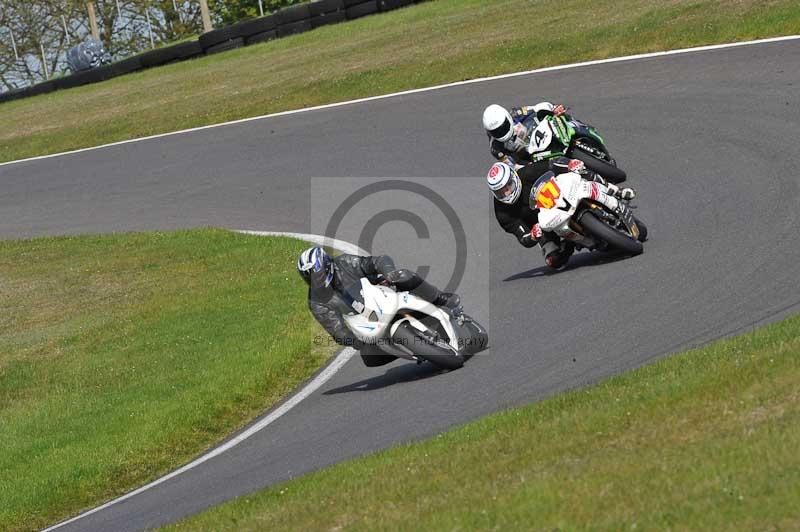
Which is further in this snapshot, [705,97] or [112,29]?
[112,29]

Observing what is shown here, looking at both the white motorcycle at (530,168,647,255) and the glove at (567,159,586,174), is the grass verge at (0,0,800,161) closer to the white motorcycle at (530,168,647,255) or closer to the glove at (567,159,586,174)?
the glove at (567,159,586,174)

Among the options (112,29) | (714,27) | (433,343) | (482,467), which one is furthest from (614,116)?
(112,29)

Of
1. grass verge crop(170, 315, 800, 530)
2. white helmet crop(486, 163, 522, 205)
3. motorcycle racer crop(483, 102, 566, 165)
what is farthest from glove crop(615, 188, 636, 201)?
grass verge crop(170, 315, 800, 530)

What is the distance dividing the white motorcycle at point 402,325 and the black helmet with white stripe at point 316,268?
0.22 meters

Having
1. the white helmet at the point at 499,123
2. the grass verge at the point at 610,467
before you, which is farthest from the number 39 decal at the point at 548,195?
the grass verge at the point at 610,467

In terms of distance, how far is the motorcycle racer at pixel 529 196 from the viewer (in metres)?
12.4

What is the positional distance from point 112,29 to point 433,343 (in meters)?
41.2

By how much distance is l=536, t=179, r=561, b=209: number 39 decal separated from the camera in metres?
12.2

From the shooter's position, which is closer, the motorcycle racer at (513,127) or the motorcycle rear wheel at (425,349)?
the motorcycle rear wheel at (425,349)

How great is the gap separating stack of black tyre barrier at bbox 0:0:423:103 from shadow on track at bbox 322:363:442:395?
2415cm

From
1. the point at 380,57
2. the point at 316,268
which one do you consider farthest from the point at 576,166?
the point at 380,57

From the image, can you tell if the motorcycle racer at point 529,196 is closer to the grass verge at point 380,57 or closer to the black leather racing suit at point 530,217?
the black leather racing suit at point 530,217

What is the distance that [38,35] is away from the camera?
52438mm

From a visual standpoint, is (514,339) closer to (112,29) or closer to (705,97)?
(705,97)
